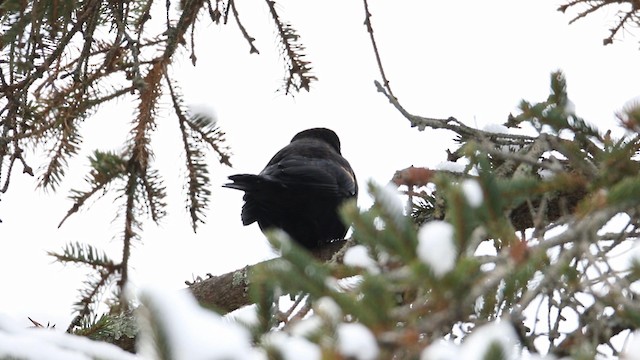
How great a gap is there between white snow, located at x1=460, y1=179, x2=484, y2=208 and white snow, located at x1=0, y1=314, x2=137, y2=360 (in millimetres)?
603

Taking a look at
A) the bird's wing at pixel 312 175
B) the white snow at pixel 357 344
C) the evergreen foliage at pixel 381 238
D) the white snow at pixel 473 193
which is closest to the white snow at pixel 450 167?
the evergreen foliage at pixel 381 238

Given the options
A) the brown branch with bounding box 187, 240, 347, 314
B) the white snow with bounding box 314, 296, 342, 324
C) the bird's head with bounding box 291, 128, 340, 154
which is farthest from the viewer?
the bird's head with bounding box 291, 128, 340, 154

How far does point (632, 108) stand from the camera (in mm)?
1786

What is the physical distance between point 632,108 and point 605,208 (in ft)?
1.36

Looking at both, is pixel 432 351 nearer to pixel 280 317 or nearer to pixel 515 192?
pixel 515 192

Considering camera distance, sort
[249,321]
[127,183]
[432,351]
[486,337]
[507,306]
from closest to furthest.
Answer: [486,337]
[432,351]
[249,321]
[507,306]
[127,183]

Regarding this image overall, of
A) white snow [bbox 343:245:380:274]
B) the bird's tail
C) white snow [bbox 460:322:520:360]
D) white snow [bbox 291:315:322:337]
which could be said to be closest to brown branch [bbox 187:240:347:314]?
the bird's tail

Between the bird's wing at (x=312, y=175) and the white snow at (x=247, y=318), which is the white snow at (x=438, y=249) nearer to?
the white snow at (x=247, y=318)

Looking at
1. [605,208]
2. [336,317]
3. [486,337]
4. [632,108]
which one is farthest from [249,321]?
[632,108]

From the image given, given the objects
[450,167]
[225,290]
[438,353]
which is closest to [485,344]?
[438,353]

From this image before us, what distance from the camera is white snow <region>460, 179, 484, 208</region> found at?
4.29 ft

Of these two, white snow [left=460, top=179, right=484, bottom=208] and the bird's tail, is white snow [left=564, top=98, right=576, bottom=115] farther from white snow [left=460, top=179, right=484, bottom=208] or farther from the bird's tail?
the bird's tail

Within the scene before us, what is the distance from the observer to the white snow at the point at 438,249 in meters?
1.16

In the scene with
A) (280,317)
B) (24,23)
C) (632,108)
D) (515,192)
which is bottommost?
(280,317)
